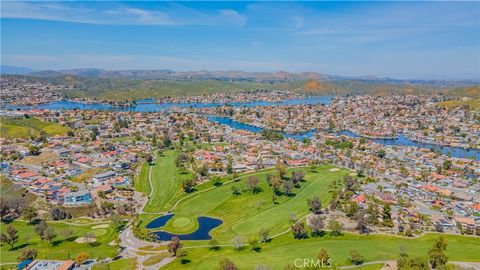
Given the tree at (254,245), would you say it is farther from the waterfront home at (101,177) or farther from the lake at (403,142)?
the lake at (403,142)

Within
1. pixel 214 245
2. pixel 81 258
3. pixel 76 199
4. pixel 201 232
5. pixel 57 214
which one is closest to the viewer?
pixel 81 258

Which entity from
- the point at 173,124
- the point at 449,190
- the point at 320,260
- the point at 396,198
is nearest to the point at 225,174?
the point at 396,198

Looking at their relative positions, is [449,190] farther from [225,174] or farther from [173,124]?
[173,124]

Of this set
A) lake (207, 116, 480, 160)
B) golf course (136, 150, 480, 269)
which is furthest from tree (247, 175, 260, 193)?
lake (207, 116, 480, 160)

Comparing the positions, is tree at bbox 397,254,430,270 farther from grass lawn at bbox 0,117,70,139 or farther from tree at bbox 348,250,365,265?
grass lawn at bbox 0,117,70,139

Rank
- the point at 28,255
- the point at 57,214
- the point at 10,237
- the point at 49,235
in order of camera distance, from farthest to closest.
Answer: the point at 57,214 < the point at 49,235 < the point at 10,237 < the point at 28,255

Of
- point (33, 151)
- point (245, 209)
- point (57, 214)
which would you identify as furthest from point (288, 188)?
point (33, 151)

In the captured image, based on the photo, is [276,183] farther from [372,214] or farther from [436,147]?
[436,147]
